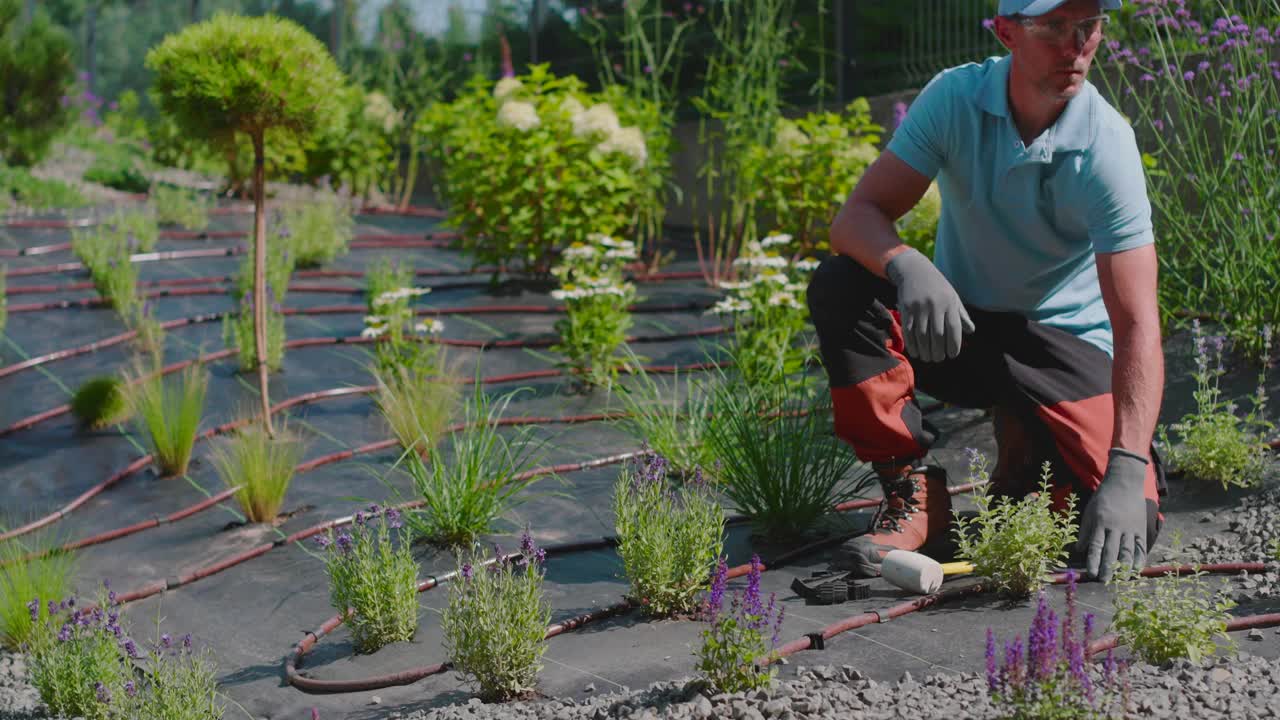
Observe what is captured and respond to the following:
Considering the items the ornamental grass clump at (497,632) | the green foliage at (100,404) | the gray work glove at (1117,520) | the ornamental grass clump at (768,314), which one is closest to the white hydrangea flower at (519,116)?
the ornamental grass clump at (768,314)

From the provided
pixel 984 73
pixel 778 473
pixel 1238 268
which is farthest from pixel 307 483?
pixel 1238 268

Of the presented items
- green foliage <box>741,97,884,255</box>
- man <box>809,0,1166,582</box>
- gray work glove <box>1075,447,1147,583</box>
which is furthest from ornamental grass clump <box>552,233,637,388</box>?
gray work glove <box>1075,447,1147,583</box>

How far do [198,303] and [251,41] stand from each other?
2.41 meters

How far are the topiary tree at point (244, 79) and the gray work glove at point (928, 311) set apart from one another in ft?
7.41

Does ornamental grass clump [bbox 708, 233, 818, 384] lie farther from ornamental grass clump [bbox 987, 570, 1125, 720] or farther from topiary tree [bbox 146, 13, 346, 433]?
ornamental grass clump [bbox 987, 570, 1125, 720]

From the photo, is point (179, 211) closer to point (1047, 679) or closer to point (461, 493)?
point (461, 493)

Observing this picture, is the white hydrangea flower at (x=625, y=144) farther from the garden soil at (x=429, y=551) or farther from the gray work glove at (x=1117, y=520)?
the gray work glove at (x=1117, y=520)

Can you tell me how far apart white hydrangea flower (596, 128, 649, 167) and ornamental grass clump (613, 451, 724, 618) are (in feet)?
11.6

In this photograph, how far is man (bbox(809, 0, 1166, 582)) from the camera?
2.78 meters

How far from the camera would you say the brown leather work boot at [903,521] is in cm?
296

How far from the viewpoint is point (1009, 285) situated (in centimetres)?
316

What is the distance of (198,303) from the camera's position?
6.14 meters

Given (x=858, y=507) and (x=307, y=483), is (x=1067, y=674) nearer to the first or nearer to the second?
(x=858, y=507)

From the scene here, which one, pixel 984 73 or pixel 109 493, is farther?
pixel 109 493
